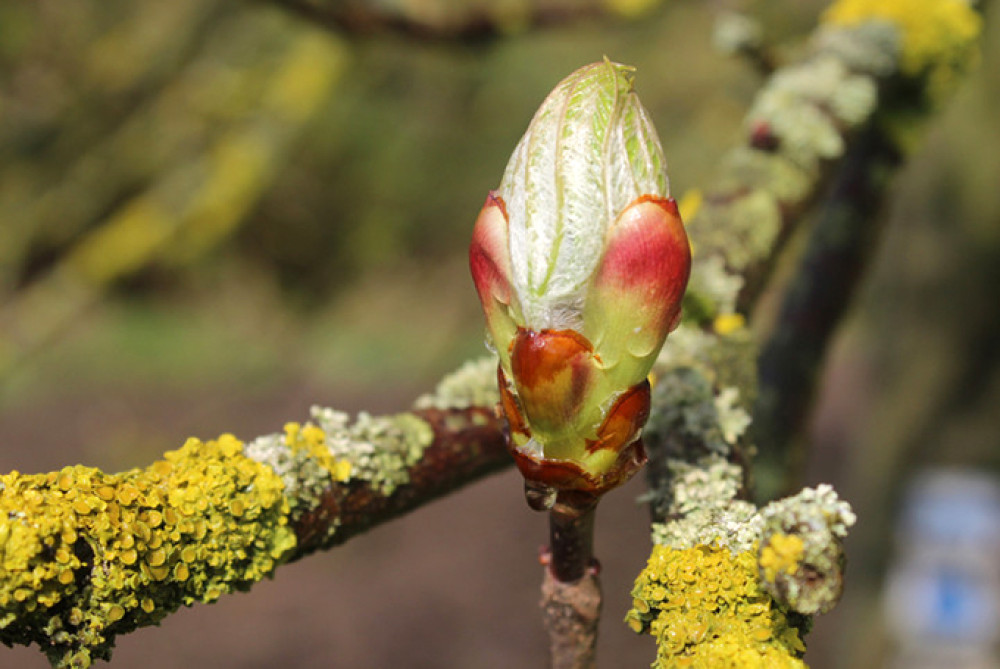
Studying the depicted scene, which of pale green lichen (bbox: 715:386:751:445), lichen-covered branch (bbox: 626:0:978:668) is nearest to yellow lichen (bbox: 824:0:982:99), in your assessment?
lichen-covered branch (bbox: 626:0:978:668)

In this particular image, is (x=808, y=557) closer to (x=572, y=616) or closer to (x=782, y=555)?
(x=782, y=555)

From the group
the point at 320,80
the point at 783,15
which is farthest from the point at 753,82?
the point at 320,80

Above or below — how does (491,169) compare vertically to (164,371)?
above

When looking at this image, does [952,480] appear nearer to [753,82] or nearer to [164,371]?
[753,82]

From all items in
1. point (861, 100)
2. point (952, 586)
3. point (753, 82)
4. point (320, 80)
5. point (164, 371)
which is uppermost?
point (753, 82)

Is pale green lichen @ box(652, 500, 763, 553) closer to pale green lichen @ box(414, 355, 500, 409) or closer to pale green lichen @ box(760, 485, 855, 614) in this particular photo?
pale green lichen @ box(760, 485, 855, 614)

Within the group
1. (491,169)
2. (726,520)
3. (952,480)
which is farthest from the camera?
(491,169)
